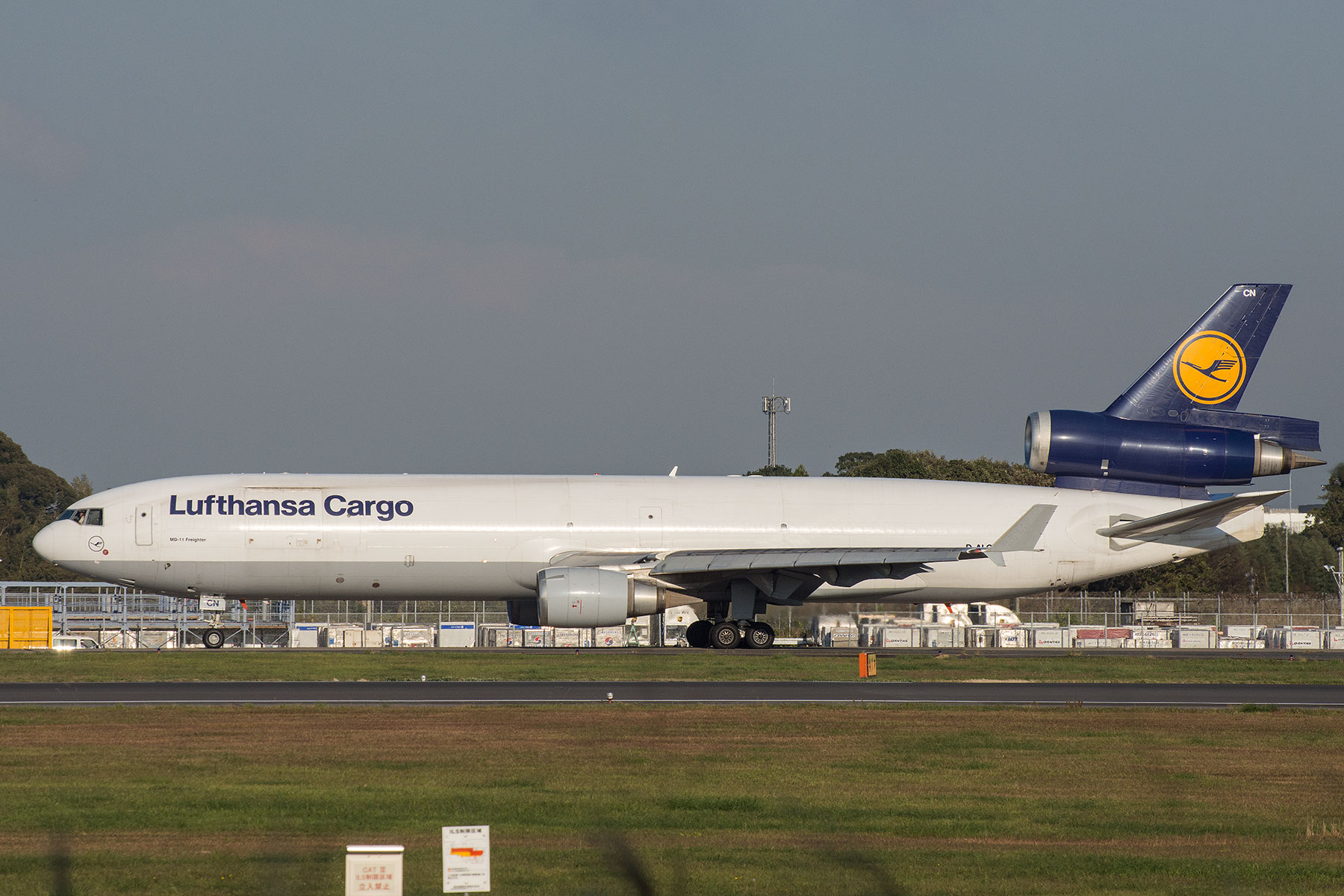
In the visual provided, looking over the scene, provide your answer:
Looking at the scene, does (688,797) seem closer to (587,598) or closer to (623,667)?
(623,667)

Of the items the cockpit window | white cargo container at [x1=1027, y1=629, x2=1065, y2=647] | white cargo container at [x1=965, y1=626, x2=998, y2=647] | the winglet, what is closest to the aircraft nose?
the cockpit window

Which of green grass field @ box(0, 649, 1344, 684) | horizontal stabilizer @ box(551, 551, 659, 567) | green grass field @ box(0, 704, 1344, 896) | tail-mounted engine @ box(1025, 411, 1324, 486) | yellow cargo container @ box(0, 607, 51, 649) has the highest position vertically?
tail-mounted engine @ box(1025, 411, 1324, 486)

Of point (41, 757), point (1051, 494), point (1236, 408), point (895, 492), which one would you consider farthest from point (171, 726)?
point (1236, 408)

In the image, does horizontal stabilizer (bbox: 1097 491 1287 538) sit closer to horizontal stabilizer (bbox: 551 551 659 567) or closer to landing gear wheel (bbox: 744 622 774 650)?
landing gear wheel (bbox: 744 622 774 650)

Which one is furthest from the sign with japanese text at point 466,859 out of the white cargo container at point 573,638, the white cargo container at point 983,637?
the white cargo container at point 983,637

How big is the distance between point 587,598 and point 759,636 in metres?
5.72

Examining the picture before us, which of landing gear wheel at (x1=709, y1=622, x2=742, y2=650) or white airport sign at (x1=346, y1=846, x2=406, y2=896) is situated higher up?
landing gear wheel at (x1=709, y1=622, x2=742, y2=650)

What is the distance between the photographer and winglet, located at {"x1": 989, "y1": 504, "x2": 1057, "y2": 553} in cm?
3553

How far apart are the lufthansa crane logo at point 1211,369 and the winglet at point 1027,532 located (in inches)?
291

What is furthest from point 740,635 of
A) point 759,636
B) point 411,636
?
point 411,636

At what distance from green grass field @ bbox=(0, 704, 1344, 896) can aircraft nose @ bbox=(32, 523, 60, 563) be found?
1852 cm

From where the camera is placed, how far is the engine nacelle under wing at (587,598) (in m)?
34.0

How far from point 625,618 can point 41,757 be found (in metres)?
19.9

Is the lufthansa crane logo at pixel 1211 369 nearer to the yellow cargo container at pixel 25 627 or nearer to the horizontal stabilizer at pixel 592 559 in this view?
the horizontal stabilizer at pixel 592 559
